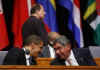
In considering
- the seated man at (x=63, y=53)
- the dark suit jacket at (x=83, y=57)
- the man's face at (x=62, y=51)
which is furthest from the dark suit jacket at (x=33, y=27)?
the man's face at (x=62, y=51)

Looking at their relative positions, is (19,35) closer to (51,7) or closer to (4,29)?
(4,29)

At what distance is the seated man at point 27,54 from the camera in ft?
14.1

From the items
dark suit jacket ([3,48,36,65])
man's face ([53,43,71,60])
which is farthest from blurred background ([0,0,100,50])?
man's face ([53,43,71,60])

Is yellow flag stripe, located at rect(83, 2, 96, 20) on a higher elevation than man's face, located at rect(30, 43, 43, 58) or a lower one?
higher

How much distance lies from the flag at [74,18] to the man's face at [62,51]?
128 inches

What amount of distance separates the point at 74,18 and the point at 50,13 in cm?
47

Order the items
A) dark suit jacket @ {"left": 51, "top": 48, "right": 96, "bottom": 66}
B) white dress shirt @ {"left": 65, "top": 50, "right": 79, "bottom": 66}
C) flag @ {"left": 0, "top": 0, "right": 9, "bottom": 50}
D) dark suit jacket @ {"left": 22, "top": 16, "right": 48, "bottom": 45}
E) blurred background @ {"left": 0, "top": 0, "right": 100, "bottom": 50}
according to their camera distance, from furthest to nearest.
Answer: blurred background @ {"left": 0, "top": 0, "right": 100, "bottom": 50}
flag @ {"left": 0, "top": 0, "right": 9, "bottom": 50}
dark suit jacket @ {"left": 22, "top": 16, "right": 48, "bottom": 45}
dark suit jacket @ {"left": 51, "top": 48, "right": 96, "bottom": 66}
white dress shirt @ {"left": 65, "top": 50, "right": 79, "bottom": 66}

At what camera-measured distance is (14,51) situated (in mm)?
4379

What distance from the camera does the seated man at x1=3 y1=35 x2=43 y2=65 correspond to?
14.1 feet

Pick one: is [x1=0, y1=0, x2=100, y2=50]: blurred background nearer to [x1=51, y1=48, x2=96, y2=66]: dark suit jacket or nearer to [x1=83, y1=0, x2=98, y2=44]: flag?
[x1=83, y1=0, x2=98, y2=44]: flag

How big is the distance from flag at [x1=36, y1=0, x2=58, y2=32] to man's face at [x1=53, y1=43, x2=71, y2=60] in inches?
127

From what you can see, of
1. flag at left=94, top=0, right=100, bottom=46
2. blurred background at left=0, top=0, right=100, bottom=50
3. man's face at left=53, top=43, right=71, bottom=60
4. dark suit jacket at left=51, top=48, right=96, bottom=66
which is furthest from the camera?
flag at left=94, top=0, right=100, bottom=46

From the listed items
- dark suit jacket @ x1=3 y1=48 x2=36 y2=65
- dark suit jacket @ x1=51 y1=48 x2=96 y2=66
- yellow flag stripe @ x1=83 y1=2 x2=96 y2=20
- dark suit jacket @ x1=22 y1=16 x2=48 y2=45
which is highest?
yellow flag stripe @ x1=83 y1=2 x2=96 y2=20

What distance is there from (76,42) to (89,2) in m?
0.82
